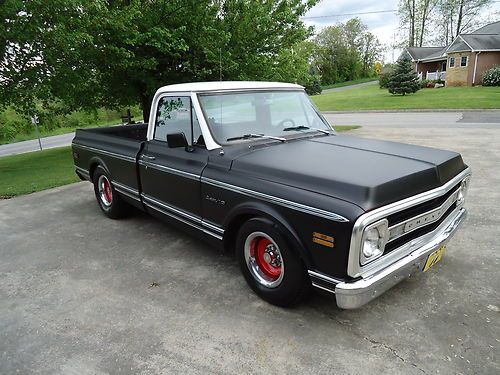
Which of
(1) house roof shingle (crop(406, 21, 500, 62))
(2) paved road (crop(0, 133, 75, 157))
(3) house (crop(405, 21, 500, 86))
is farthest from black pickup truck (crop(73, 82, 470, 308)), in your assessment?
(1) house roof shingle (crop(406, 21, 500, 62))

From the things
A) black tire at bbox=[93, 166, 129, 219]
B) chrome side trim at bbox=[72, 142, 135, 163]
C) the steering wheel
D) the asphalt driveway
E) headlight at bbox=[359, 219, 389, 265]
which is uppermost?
the steering wheel

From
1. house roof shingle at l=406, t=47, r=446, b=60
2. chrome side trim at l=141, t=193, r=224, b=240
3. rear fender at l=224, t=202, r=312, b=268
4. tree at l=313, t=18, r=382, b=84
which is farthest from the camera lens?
tree at l=313, t=18, r=382, b=84

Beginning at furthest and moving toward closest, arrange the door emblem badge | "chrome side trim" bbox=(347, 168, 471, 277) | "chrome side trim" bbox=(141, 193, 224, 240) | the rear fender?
1. "chrome side trim" bbox=(141, 193, 224, 240)
2. the door emblem badge
3. the rear fender
4. "chrome side trim" bbox=(347, 168, 471, 277)

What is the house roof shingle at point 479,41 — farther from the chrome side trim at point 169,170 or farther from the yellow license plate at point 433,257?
the chrome side trim at point 169,170

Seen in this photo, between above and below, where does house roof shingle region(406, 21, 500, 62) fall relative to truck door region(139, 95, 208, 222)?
above

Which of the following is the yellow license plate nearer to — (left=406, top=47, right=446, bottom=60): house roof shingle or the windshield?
the windshield

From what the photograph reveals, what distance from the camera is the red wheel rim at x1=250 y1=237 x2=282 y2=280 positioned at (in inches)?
121

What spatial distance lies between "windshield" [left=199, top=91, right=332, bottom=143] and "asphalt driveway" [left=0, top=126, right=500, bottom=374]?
1.45 meters

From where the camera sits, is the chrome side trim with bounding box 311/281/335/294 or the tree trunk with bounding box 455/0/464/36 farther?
the tree trunk with bounding box 455/0/464/36

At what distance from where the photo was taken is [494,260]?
3773 mm

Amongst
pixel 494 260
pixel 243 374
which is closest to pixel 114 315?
pixel 243 374

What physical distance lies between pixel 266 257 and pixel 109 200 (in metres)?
3.47

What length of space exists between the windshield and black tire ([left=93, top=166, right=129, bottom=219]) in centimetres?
237

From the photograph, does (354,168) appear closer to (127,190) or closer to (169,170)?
(169,170)
